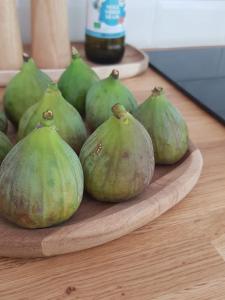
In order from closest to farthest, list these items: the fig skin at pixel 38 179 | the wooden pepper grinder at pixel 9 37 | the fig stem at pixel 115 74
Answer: the fig skin at pixel 38 179 → the fig stem at pixel 115 74 → the wooden pepper grinder at pixel 9 37

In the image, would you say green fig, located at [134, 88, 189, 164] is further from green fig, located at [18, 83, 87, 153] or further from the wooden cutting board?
the wooden cutting board

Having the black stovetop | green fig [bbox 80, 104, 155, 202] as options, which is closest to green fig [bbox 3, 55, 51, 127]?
green fig [bbox 80, 104, 155, 202]

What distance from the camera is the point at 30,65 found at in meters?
0.44

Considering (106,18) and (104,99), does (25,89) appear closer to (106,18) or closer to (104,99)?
(104,99)

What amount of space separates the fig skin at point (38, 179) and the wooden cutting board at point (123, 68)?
0.31 meters

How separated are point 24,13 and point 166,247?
519mm

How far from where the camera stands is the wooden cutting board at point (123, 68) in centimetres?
58

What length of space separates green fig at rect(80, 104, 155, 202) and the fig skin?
0.03m

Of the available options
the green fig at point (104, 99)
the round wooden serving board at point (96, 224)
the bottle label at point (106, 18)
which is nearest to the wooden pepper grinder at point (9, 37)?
the bottle label at point (106, 18)

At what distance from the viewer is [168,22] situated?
0.82 metres

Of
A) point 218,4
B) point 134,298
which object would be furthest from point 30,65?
point 218,4

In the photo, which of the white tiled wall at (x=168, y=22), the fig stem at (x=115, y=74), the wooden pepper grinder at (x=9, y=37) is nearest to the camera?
the fig stem at (x=115, y=74)

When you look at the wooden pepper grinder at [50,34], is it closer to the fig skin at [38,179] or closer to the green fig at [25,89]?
the green fig at [25,89]

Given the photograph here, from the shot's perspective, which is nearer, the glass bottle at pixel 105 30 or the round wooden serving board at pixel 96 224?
the round wooden serving board at pixel 96 224
